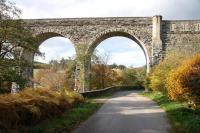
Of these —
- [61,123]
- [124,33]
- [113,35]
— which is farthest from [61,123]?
[113,35]

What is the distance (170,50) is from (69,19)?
1119 centimetres

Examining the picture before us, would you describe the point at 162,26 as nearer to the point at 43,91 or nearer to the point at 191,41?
the point at 191,41

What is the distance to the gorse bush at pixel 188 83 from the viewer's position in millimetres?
20109

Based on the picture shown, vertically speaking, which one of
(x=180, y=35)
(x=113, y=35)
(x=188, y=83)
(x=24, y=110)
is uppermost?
(x=113, y=35)

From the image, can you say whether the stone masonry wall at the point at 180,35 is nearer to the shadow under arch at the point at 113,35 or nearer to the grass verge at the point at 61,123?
the shadow under arch at the point at 113,35

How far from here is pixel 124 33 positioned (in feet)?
140

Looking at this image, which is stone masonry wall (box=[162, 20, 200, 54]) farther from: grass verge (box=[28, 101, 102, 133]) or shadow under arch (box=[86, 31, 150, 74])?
grass verge (box=[28, 101, 102, 133])

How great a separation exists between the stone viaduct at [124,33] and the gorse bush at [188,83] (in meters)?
19.6

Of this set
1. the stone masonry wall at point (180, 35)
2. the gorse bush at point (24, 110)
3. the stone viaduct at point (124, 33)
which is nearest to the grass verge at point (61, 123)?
the gorse bush at point (24, 110)

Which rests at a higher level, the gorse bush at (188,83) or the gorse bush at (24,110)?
the gorse bush at (188,83)

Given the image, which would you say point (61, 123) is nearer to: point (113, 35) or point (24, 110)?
point (24, 110)

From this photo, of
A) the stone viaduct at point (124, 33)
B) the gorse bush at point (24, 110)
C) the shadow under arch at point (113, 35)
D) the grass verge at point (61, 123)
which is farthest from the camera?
the shadow under arch at point (113, 35)

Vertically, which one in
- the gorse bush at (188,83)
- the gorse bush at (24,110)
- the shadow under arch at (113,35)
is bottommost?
the gorse bush at (24,110)

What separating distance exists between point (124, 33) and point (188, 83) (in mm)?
22802
